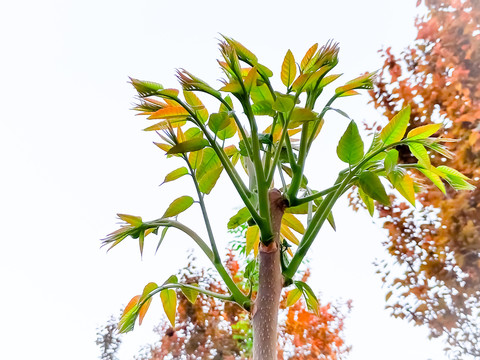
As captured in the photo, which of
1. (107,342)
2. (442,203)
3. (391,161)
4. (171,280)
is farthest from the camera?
(107,342)

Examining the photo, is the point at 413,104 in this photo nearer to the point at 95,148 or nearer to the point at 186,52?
the point at 186,52

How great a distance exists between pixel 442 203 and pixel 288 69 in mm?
777

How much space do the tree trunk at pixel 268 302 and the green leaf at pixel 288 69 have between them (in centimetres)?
17

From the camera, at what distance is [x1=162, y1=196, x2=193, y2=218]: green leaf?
526 millimetres

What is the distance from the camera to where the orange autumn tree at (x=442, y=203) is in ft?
3.55

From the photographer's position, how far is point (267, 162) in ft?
1.63

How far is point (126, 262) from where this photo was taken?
4.45 ft

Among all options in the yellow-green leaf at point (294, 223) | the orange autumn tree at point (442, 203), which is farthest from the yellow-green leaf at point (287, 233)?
the orange autumn tree at point (442, 203)

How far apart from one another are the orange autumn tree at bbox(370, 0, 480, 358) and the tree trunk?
2.49ft

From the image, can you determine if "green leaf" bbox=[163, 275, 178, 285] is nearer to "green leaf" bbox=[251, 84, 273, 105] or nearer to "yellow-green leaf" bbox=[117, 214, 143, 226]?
"yellow-green leaf" bbox=[117, 214, 143, 226]

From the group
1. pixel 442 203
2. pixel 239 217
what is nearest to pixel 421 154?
pixel 239 217

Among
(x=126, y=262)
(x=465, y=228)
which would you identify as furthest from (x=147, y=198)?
(x=465, y=228)

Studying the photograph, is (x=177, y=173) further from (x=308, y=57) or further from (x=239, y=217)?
(x=308, y=57)

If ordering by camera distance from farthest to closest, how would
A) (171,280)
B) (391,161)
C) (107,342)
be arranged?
(107,342), (171,280), (391,161)
